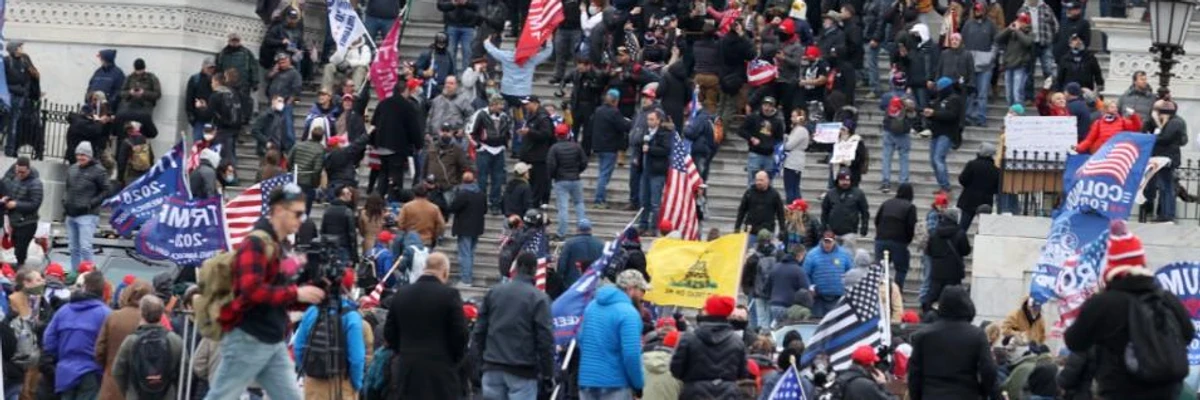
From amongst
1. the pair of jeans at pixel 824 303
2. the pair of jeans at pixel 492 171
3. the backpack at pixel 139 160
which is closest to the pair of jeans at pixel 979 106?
the pair of jeans at pixel 492 171

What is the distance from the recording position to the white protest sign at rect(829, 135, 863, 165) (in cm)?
3466

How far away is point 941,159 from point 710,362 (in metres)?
12.9

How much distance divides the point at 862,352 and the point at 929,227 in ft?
34.8

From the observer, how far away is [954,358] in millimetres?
21531

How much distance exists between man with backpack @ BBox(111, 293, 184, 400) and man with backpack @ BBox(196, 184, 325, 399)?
338 cm

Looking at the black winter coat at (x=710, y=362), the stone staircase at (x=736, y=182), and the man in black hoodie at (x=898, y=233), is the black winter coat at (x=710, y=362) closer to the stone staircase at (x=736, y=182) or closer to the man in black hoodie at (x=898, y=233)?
the man in black hoodie at (x=898, y=233)

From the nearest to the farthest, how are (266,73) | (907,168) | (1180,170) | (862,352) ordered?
(862,352) → (1180,170) → (907,168) → (266,73)

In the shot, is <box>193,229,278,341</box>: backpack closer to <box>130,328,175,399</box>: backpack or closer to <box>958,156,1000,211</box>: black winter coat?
<box>130,328,175,399</box>: backpack

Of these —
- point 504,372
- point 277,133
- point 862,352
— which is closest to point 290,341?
point 504,372

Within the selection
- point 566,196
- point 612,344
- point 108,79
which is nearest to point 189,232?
point 612,344

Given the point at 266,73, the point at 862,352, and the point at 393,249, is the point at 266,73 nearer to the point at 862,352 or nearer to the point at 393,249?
the point at 393,249

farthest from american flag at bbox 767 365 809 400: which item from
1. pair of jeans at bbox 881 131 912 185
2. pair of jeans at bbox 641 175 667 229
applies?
pair of jeans at bbox 881 131 912 185

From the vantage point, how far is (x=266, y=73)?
1612 inches

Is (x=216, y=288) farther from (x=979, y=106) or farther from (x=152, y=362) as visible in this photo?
(x=979, y=106)
